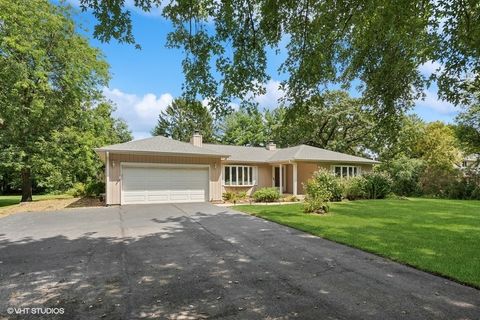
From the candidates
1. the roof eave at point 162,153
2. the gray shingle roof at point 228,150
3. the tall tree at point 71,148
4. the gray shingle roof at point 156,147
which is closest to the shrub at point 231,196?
the gray shingle roof at point 228,150

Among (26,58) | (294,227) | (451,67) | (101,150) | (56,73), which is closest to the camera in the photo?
(451,67)

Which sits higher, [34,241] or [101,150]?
[101,150]

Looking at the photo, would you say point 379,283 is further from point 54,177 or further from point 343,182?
point 54,177

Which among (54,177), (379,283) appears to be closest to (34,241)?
(379,283)

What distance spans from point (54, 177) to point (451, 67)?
77.2 ft

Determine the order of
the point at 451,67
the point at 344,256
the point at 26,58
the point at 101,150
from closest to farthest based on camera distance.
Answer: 1. the point at 451,67
2. the point at 344,256
3. the point at 101,150
4. the point at 26,58

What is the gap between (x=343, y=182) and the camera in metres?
19.6

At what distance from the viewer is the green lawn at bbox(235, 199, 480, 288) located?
584cm

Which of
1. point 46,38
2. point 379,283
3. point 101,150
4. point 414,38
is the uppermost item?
point 46,38

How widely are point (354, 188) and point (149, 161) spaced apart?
1297cm

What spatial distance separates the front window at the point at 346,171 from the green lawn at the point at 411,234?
8565 mm

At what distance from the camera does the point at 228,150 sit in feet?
78.3

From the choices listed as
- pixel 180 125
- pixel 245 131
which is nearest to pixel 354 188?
pixel 245 131

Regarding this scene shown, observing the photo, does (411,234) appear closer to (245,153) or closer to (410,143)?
(245,153)
